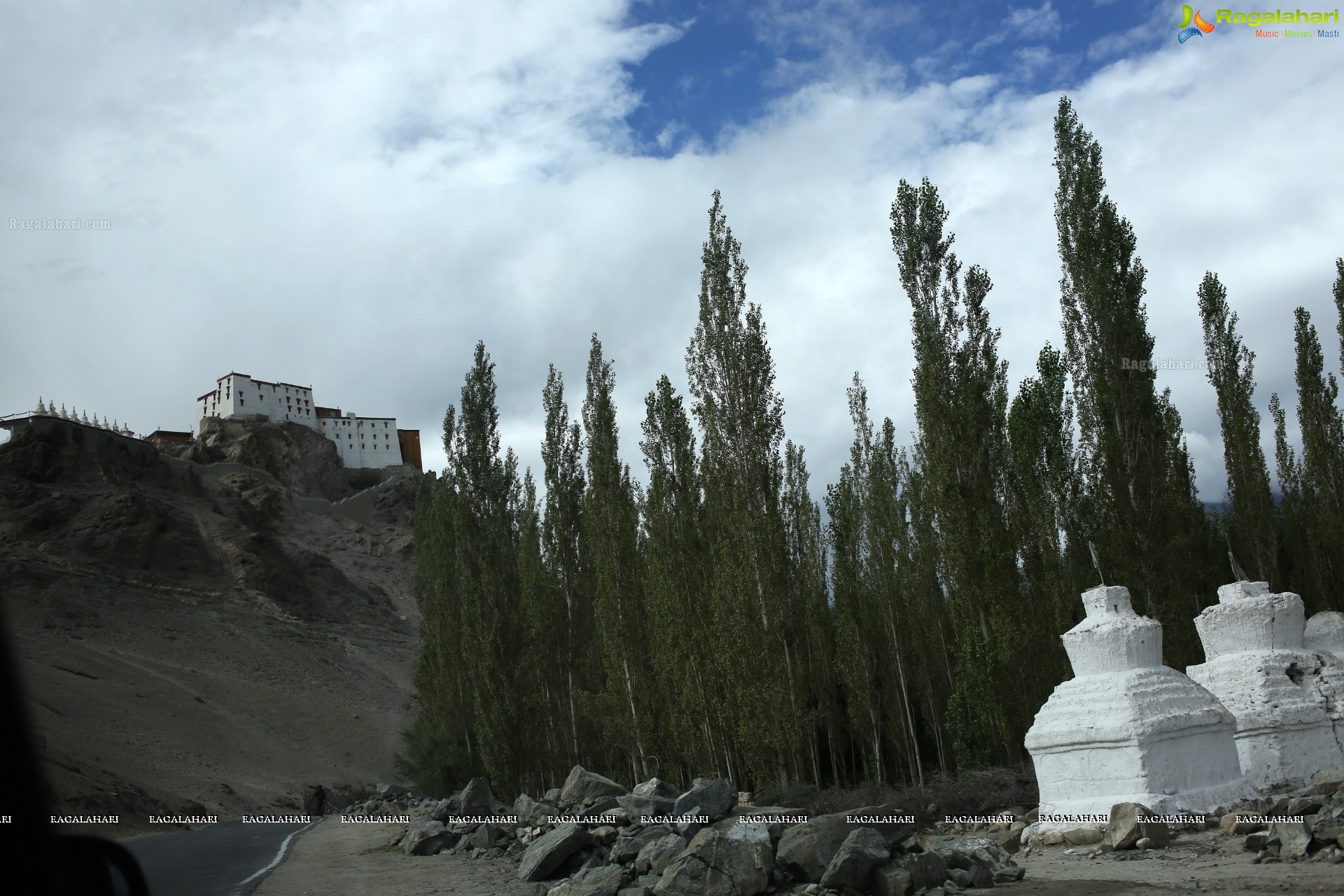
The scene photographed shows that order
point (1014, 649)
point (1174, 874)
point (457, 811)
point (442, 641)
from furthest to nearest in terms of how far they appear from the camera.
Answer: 1. point (442, 641)
2. point (457, 811)
3. point (1014, 649)
4. point (1174, 874)

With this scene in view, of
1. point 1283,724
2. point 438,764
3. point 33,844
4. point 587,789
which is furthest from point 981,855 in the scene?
point 438,764

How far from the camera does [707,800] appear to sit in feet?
46.6

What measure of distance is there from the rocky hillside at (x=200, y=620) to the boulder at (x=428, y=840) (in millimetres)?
17884

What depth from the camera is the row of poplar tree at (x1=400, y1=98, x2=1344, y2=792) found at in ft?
60.7

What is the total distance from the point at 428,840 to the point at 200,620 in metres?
50.4

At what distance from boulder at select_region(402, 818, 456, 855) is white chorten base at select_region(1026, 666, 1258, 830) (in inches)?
450

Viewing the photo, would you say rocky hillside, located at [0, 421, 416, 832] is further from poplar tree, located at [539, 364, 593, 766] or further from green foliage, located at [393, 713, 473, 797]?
poplar tree, located at [539, 364, 593, 766]

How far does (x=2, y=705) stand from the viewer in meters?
3.28

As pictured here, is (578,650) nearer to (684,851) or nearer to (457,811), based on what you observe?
(457,811)

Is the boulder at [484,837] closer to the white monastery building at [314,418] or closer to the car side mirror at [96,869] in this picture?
the car side mirror at [96,869]

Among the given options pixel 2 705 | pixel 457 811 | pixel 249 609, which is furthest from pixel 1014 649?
pixel 249 609

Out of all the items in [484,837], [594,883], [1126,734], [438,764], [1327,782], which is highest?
[1126,734]

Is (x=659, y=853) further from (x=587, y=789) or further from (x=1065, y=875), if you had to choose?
(x=587, y=789)

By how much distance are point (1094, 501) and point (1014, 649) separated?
4059 mm
